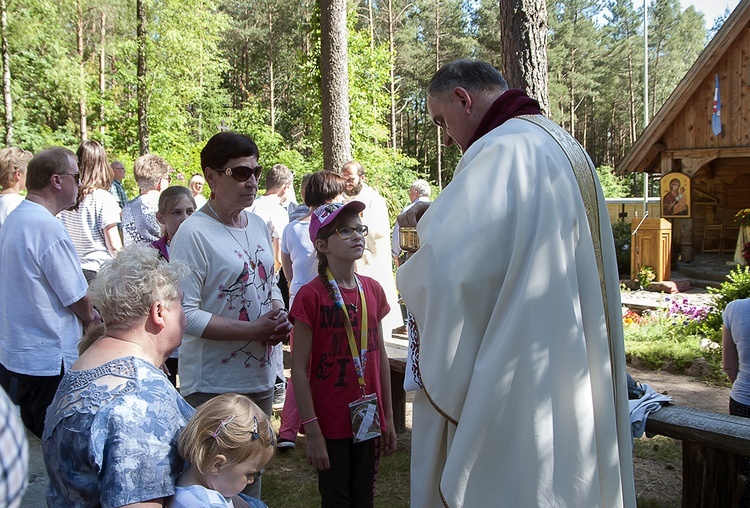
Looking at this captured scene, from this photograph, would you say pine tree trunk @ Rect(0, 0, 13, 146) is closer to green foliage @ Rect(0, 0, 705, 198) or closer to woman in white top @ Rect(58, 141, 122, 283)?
green foliage @ Rect(0, 0, 705, 198)

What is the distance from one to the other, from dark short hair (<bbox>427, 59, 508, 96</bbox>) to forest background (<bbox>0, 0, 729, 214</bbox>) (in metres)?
11.5

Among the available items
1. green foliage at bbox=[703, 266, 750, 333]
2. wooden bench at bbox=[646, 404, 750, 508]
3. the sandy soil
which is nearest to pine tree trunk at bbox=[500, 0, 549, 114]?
the sandy soil

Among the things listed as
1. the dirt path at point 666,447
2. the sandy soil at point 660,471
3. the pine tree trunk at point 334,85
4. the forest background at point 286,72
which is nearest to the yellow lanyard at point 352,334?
the sandy soil at point 660,471

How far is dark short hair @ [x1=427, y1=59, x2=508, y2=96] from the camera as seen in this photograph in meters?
2.49

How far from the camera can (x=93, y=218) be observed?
537cm

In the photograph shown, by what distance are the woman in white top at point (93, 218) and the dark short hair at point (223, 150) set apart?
2634 millimetres

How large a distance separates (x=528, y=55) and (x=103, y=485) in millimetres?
5826

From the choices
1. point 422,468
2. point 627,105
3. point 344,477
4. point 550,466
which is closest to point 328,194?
point 344,477

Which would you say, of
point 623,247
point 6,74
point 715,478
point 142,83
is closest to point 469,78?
point 715,478

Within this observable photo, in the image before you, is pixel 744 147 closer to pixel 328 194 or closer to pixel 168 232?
pixel 328 194

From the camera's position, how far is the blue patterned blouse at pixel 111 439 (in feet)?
5.67

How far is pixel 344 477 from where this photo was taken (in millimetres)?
3092

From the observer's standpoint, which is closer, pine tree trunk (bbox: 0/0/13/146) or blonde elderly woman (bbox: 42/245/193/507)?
blonde elderly woman (bbox: 42/245/193/507)

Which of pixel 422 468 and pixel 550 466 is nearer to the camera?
pixel 550 466
